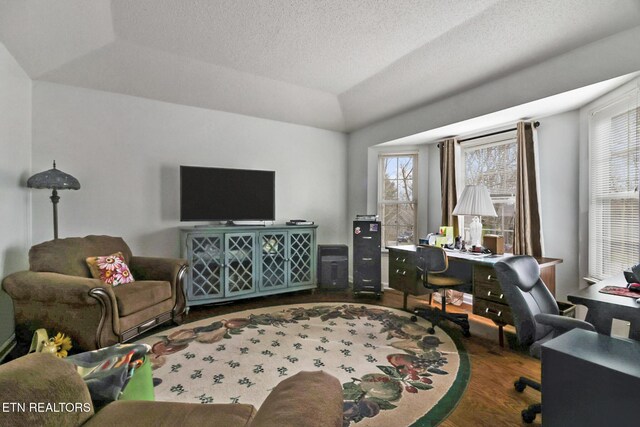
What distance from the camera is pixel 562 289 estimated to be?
2975 millimetres

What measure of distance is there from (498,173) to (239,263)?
11.1ft

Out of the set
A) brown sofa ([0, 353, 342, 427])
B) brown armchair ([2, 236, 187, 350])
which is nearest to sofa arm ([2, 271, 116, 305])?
brown armchair ([2, 236, 187, 350])

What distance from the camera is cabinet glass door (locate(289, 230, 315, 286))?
13.3 ft

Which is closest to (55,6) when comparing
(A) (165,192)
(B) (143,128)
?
(B) (143,128)

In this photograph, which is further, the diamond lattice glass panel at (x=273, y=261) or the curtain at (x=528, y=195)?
the diamond lattice glass panel at (x=273, y=261)

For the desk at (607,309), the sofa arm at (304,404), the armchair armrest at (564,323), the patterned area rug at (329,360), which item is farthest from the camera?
the patterned area rug at (329,360)

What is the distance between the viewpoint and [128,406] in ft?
3.06

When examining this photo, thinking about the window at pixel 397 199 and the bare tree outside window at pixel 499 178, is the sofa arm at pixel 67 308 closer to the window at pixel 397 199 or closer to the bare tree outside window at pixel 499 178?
the window at pixel 397 199

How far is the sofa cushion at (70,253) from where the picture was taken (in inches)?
99.2

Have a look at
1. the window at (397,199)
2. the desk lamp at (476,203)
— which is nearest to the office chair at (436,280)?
the desk lamp at (476,203)

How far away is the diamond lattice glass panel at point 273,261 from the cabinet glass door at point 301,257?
11cm

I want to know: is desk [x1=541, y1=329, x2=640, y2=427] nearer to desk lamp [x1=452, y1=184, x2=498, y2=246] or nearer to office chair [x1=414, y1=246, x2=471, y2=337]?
office chair [x1=414, y1=246, x2=471, y2=337]

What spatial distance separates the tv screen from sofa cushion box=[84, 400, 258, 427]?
2.85 metres

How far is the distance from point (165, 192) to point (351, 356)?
2.88m
